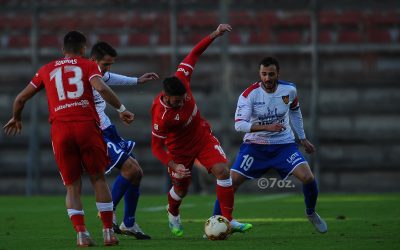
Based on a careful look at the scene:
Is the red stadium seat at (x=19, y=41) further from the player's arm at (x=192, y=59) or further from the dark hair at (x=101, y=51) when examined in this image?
the player's arm at (x=192, y=59)

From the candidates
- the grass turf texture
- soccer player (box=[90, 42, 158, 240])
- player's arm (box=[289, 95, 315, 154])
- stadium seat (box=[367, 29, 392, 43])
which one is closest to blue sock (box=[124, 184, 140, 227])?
soccer player (box=[90, 42, 158, 240])

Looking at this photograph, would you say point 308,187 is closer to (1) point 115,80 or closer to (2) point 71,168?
(1) point 115,80

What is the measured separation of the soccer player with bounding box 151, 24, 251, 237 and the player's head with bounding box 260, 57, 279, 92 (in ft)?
1.86

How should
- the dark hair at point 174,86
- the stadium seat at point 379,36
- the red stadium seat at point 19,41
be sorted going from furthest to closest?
the red stadium seat at point 19,41 → the stadium seat at point 379,36 → the dark hair at point 174,86

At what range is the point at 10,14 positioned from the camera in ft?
76.9

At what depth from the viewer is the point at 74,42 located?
923 cm

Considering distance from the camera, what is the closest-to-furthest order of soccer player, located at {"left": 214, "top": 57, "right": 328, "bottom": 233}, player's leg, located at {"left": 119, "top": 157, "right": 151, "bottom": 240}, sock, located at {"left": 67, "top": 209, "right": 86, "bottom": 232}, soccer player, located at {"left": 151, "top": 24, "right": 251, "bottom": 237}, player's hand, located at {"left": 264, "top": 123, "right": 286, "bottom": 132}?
sock, located at {"left": 67, "top": 209, "right": 86, "bottom": 232} → soccer player, located at {"left": 151, "top": 24, "right": 251, "bottom": 237} → player's hand, located at {"left": 264, "top": 123, "right": 286, "bottom": 132} → player's leg, located at {"left": 119, "top": 157, "right": 151, "bottom": 240} → soccer player, located at {"left": 214, "top": 57, "right": 328, "bottom": 233}

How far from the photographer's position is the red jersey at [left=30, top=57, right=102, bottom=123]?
9.13 meters

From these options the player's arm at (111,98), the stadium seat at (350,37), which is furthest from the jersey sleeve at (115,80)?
the stadium seat at (350,37)

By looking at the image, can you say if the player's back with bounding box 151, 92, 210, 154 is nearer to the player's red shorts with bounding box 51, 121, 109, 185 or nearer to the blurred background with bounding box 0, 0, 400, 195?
Answer: the player's red shorts with bounding box 51, 121, 109, 185

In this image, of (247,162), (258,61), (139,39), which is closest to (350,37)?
(258,61)

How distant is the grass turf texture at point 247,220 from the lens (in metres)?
9.27

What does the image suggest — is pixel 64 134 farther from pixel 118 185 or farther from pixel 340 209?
pixel 340 209

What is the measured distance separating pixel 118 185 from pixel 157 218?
9.52 feet
